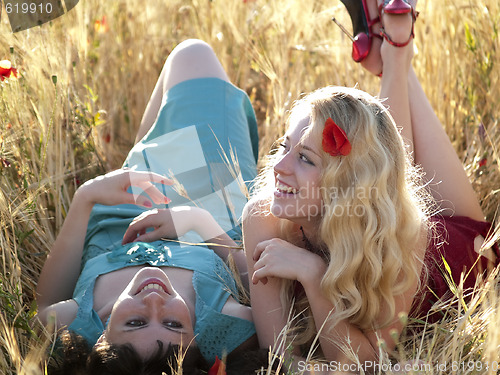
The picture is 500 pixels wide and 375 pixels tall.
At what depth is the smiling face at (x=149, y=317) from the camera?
1803 mm

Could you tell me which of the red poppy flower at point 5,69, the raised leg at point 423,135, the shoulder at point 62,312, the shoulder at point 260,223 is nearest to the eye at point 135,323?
the shoulder at point 62,312

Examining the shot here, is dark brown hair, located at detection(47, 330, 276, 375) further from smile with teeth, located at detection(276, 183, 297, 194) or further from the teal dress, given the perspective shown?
smile with teeth, located at detection(276, 183, 297, 194)

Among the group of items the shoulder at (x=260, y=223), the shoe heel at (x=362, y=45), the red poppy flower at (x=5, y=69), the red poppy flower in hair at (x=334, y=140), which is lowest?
the shoulder at (x=260, y=223)

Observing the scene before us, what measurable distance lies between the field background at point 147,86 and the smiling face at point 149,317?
210mm

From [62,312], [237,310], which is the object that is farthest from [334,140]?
[62,312]

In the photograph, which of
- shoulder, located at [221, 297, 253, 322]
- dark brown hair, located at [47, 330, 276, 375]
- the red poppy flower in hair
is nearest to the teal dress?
shoulder, located at [221, 297, 253, 322]

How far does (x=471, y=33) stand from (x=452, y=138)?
1.55 ft

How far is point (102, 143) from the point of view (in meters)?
3.01

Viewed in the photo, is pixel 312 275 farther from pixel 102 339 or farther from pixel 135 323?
pixel 102 339

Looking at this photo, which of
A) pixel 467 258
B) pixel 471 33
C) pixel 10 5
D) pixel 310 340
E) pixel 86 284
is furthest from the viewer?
pixel 471 33

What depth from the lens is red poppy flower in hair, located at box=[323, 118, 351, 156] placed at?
1745 millimetres

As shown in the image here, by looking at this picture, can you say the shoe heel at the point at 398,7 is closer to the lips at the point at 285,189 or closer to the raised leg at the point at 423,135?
the raised leg at the point at 423,135

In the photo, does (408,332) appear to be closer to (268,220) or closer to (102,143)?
(268,220)

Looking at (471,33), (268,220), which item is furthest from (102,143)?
(471,33)
